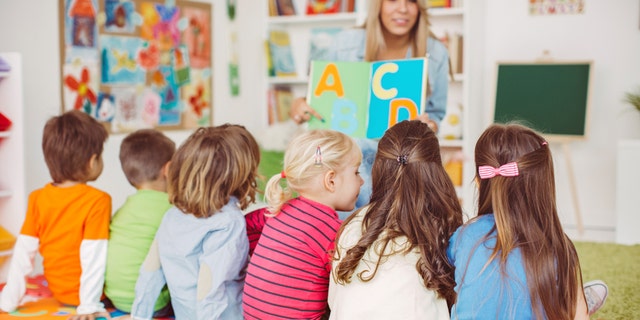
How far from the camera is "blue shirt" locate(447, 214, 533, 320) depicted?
1.53 meters

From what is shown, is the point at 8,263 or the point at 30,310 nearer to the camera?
the point at 30,310

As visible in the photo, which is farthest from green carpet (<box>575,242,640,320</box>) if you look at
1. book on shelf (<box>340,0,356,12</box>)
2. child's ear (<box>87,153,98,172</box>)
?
book on shelf (<box>340,0,356,12</box>)

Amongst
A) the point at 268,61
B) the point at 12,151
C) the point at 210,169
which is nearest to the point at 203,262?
the point at 210,169

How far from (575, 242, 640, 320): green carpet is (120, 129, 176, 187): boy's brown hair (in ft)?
5.14

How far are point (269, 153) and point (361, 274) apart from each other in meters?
2.93

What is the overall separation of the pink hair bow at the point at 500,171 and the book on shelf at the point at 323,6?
343cm

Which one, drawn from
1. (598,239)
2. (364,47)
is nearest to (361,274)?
(364,47)

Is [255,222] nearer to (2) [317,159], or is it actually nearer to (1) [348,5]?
(2) [317,159]

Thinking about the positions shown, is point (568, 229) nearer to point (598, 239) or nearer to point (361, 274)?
point (598, 239)

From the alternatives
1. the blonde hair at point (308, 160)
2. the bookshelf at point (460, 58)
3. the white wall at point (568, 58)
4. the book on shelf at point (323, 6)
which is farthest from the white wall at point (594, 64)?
the blonde hair at point (308, 160)

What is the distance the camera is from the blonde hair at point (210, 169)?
2.06 m

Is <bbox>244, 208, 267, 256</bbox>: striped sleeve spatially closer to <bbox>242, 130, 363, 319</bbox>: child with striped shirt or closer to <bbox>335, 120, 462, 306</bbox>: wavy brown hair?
<bbox>242, 130, 363, 319</bbox>: child with striped shirt

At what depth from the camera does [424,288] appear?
1.63 m

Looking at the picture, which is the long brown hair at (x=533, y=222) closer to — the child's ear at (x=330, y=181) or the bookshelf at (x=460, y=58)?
the child's ear at (x=330, y=181)
